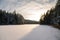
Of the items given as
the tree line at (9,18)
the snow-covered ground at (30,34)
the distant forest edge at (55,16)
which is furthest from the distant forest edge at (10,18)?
the snow-covered ground at (30,34)

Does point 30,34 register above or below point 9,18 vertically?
below

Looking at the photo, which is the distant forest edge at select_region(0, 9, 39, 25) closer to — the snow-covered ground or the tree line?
the tree line

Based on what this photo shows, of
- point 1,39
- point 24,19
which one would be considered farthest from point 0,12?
point 1,39

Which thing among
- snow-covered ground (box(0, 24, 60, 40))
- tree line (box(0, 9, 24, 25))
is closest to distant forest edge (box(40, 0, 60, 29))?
snow-covered ground (box(0, 24, 60, 40))

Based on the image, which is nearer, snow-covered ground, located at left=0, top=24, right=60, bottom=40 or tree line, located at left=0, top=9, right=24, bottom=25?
snow-covered ground, located at left=0, top=24, right=60, bottom=40

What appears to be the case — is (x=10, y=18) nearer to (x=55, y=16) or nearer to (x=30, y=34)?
(x=55, y=16)

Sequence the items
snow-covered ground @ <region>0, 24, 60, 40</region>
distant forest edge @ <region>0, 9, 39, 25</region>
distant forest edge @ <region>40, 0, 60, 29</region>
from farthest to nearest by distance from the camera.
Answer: distant forest edge @ <region>0, 9, 39, 25</region>
distant forest edge @ <region>40, 0, 60, 29</region>
snow-covered ground @ <region>0, 24, 60, 40</region>

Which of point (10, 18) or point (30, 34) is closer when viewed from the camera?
point (30, 34)

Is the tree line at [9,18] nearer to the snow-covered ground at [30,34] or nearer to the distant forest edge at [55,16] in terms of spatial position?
the distant forest edge at [55,16]

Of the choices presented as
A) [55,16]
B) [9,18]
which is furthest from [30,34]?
[9,18]

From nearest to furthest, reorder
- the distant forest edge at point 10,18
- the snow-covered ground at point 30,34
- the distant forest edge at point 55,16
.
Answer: the snow-covered ground at point 30,34 < the distant forest edge at point 55,16 < the distant forest edge at point 10,18

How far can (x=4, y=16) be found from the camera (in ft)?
140

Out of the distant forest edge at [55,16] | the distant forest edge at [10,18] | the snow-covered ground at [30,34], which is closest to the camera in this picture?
the snow-covered ground at [30,34]

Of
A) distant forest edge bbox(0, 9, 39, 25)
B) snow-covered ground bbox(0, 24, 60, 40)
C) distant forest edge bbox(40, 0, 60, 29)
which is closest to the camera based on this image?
snow-covered ground bbox(0, 24, 60, 40)
